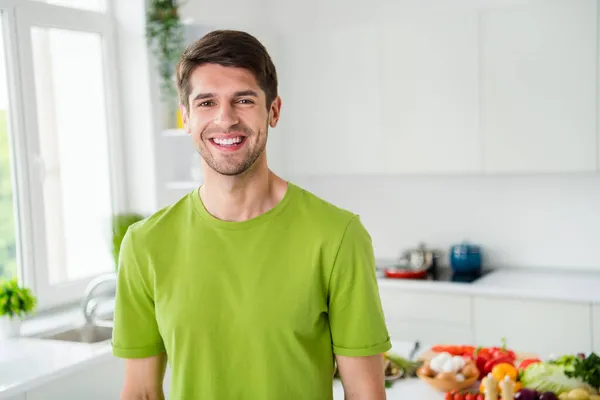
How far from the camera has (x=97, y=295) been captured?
3.77 m

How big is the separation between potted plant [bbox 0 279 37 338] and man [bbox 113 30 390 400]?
1775 millimetres

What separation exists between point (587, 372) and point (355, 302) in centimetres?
102

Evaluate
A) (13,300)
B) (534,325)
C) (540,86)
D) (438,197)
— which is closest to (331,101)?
(438,197)

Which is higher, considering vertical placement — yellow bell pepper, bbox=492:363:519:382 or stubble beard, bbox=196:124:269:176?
stubble beard, bbox=196:124:269:176

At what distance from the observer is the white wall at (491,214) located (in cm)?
414

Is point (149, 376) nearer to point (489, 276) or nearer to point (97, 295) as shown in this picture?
point (97, 295)

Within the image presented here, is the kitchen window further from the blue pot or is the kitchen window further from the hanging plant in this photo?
the blue pot

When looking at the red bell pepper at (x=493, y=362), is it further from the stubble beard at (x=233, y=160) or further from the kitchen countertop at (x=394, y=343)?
the stubble beard at (x=233, y=160)

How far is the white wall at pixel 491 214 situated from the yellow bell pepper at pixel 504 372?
219cm

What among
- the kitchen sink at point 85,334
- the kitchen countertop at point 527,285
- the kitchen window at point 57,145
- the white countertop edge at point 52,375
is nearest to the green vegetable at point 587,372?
the kitchen countertop at point 527,285

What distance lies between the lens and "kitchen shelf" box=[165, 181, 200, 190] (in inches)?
154

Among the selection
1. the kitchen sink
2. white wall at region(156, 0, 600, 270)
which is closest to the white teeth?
the kitchen sink

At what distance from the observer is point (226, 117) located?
1371mm

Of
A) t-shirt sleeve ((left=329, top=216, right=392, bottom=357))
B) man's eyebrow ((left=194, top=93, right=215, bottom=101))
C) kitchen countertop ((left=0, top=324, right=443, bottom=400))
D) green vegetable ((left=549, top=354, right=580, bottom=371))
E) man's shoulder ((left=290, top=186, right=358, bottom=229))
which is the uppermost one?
man's eyebrow ((left=194, top=93, right=215, bottom=101))
